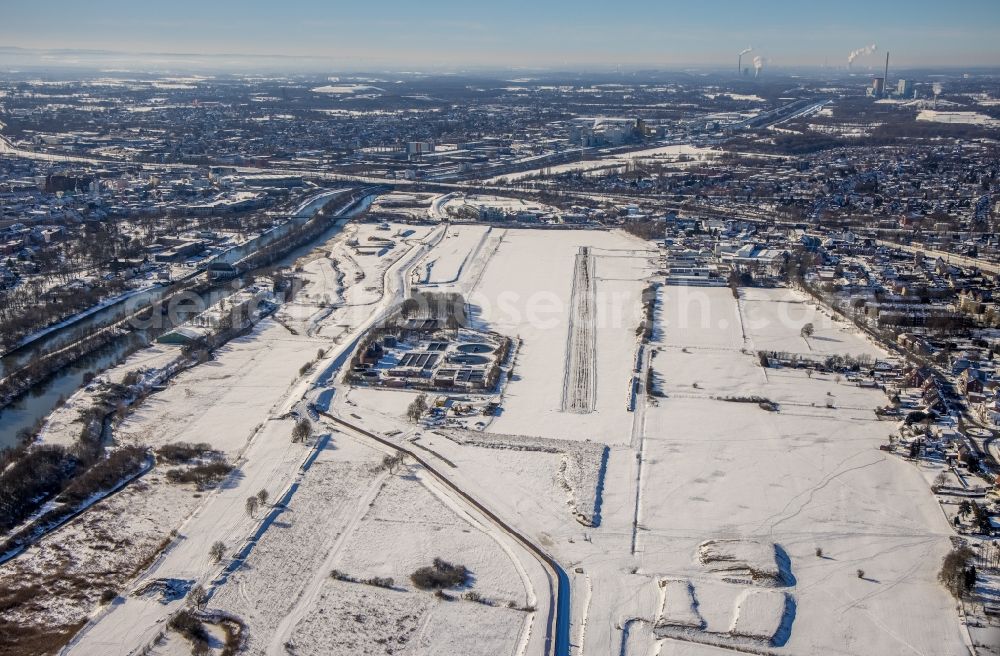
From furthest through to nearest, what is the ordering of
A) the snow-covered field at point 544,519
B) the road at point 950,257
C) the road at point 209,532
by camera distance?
the road at point 950,257, the snow-covered field at point 544,519, the road at point 209,532

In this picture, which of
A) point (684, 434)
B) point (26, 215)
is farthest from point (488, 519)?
point (26, 215)

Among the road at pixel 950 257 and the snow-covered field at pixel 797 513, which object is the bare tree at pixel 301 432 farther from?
the road at pixel 950 257

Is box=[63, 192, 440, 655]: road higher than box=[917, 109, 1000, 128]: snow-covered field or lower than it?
lower

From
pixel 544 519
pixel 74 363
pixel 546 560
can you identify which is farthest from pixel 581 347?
pixel 74 363

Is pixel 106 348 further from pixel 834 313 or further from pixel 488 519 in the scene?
pixel 834 313

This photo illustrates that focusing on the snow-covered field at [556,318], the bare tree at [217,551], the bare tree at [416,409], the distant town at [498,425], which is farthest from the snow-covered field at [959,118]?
the bare tree at [217,551]

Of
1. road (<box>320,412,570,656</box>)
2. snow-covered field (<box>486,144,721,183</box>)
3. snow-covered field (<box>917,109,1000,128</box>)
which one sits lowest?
road (<box>320,412,570,656</box>)

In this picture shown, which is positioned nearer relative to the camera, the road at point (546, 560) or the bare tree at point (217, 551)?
the road at point (546, 560)

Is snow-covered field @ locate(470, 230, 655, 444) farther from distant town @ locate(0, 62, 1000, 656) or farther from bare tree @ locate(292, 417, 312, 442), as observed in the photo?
bare tree @ locate(292, 417, 312, 442)

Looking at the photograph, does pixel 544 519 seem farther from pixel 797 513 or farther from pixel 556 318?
pixel 556 318

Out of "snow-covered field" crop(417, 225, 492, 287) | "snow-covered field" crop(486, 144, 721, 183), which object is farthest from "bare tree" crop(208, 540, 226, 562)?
"snow-covered field" crop(486, 144, 721, 183)

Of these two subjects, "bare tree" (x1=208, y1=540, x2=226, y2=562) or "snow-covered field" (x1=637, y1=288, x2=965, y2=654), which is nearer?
"snow-covered field" (x1=637, y1=288, x2=965, y2=654)
